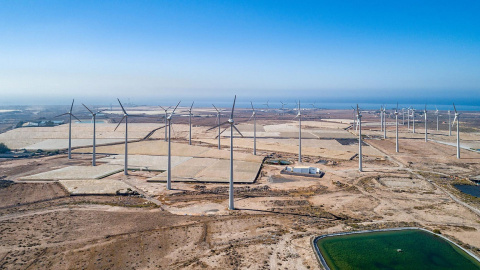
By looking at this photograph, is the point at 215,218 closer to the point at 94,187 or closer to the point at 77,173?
the point at 94,187

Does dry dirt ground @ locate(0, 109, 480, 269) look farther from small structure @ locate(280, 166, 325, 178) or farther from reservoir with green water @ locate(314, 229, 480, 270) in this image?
small structure @ locate(280, 166, 325, 178)

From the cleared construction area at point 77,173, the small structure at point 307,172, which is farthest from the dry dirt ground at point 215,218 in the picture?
the cleared construction area at point 77,173

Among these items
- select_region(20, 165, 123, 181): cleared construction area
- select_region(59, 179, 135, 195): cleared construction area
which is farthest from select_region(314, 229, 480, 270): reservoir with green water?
select_region(20, 165, 123, 181): cleared construction area

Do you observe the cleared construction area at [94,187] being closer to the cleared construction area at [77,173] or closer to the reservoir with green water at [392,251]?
the cleared construction area at [77,173]

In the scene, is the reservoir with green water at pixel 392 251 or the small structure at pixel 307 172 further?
the small structure at pixel 307 172

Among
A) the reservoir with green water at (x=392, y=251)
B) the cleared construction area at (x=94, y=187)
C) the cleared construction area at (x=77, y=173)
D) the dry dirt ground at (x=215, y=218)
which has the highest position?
the cleared construction area at (x=77, y=173)

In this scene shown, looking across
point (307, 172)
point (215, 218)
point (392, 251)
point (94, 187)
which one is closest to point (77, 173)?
point (94, 187)
